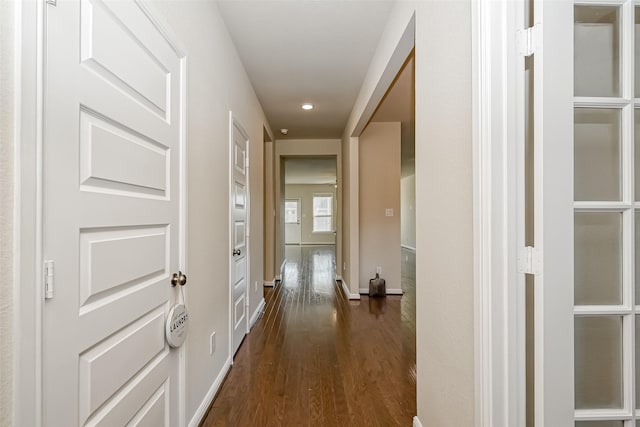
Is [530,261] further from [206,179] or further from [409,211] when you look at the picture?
[409,211]

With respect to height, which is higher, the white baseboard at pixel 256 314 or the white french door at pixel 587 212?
the white french door at pixel 587 212

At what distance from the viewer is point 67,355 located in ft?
2.87

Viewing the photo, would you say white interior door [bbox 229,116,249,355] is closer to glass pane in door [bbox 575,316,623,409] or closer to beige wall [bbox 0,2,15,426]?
beige wall [bbox 0,2,15,426]

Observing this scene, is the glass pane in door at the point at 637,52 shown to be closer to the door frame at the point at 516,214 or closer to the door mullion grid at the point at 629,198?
the door mullion grid at the point at 629,198

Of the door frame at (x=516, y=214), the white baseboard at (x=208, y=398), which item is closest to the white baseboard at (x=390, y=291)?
the white baseboard at (x=208, y=398)

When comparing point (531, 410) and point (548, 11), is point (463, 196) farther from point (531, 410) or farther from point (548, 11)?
point (531, 410)

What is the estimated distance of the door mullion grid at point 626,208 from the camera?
1.02 metres

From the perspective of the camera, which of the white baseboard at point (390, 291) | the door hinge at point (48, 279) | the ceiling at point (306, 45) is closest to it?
the door hinge at point (48, 279)

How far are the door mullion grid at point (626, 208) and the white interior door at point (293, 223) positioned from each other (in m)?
12.2

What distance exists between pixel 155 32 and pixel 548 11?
4.72 ft

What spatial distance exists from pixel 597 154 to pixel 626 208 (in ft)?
0.63

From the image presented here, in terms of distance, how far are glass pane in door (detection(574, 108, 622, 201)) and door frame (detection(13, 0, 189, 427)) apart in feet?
5.01

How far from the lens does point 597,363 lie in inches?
41.2

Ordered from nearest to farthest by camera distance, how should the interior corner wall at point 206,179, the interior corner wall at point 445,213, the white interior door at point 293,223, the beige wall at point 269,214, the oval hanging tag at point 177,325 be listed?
1. the interior corner wall at point 445,213
2. the oval hanging tag at point 177,325
3. the interior corner wall at point 206,179
4. the beige wall at point 269,214
5. the white interior door at point 293,223
